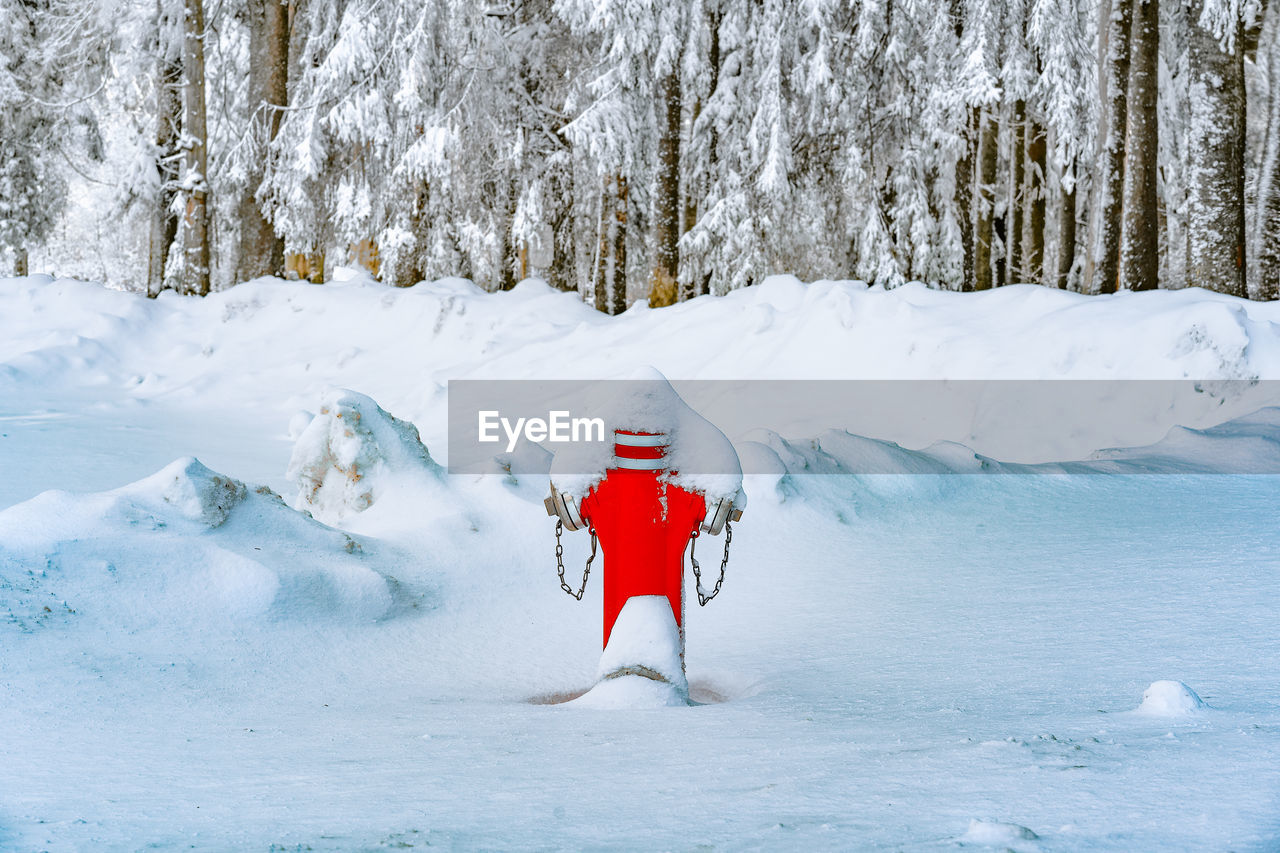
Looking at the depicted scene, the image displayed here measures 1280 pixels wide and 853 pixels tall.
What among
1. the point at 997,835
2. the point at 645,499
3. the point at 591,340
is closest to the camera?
the point at 997,835

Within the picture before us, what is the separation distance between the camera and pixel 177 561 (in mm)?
4410

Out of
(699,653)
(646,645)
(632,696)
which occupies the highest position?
(646,645)

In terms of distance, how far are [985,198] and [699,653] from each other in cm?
1636

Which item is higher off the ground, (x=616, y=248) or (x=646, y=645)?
(x=616, y=248)

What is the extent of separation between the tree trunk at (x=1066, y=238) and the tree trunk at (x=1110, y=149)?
21.5ft

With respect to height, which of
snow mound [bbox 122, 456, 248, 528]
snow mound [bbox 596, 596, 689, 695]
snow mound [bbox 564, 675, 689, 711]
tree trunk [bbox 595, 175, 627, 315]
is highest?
tree trunk [bbox 595, 175, 627, 315]

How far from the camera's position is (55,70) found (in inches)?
743

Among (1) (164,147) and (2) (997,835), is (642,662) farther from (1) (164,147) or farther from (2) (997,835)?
(1) (164,147)

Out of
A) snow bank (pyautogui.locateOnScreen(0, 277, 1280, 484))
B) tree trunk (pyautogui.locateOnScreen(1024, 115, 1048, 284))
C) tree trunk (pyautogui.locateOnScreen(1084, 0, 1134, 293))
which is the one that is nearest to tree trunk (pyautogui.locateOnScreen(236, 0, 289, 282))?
snow bank (pyautogui.locateOnScreen(0, 277, 1280, 484))

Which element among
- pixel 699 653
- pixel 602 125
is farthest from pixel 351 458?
pixel 602 125

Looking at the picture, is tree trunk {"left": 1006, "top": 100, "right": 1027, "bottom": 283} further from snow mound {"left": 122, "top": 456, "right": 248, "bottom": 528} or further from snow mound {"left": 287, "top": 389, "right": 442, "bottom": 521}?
snow mound {"left": 122, "top": 456, "right": 248, "bottom": 528}

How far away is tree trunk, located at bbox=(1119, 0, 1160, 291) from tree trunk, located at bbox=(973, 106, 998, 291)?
630cm

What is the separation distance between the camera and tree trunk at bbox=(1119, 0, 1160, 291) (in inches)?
420

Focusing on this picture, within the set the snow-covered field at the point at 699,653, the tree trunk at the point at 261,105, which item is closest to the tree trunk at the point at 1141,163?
the snow-covered field at the point at 699,653
